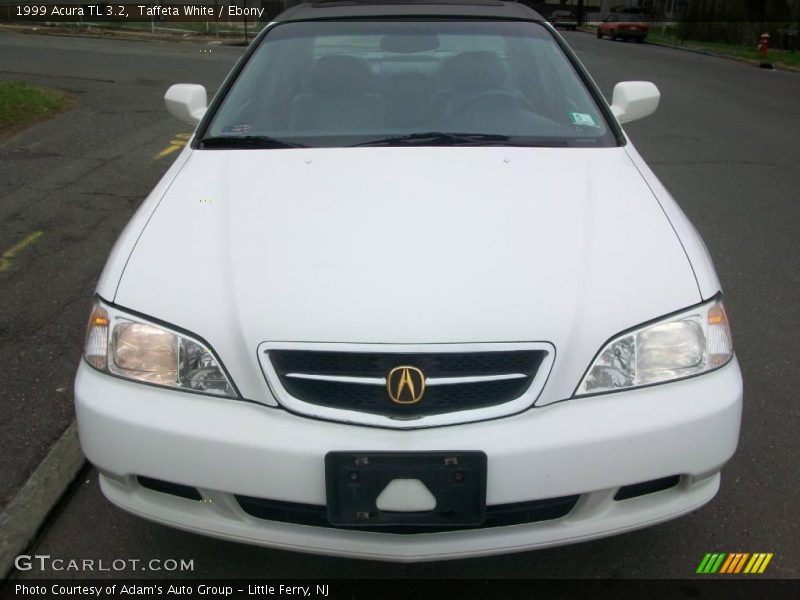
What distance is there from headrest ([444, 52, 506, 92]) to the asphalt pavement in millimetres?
1708

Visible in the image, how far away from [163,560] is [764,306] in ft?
10.9

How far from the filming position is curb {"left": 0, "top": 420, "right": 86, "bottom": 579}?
2.49 meters

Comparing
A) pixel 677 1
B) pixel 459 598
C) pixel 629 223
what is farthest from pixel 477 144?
pixel 677 1

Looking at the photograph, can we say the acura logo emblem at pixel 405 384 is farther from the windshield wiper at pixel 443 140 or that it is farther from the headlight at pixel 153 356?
the windshield wiper at pixel 443 140

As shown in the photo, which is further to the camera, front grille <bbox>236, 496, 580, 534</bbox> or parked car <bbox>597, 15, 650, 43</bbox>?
parked car <bbox>597, 15, 650, 43</bbox>

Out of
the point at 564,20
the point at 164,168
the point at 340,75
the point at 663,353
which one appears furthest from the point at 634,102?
the point at 564,20

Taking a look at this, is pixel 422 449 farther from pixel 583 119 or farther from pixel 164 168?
pixel 164 168

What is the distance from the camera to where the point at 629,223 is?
2498 millimetres

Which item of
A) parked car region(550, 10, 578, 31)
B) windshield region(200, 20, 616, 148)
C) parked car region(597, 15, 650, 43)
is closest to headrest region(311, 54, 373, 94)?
windshield region(200, 20, 616, 148)

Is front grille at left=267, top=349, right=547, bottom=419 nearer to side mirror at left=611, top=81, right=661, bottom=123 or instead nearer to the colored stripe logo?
the colored stripe logo

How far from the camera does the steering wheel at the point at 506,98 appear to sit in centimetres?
333

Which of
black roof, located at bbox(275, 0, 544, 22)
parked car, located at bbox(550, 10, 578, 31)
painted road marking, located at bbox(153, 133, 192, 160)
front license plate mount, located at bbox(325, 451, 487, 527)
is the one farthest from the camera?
parked car, located at bbox(550, 10, 578, 31)

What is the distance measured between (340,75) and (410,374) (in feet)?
6.12

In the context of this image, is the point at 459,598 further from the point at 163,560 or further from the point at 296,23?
the point at 296,23
